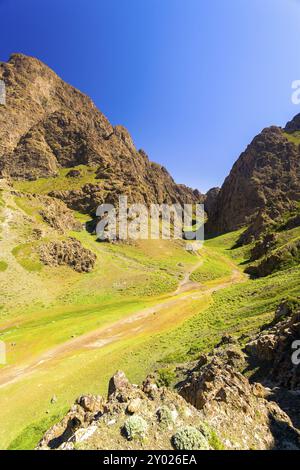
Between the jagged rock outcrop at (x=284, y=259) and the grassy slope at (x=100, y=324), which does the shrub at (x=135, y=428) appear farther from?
the jagged rock outcrop at (x=284, y=259)

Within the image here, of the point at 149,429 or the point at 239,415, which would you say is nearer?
the point at 149,429

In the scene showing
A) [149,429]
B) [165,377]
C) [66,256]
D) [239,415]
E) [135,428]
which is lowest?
[165,377]

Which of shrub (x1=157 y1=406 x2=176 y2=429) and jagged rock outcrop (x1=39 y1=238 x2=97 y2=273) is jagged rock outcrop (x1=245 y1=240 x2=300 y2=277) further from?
shrub (x1=157 y1=406 x2=176 y2=429)

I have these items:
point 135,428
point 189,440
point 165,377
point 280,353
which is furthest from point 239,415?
point 165,377

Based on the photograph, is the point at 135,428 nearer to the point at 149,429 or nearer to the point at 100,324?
the point at 149,429

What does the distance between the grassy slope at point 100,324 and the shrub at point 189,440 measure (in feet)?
50.0

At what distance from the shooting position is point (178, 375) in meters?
26.1

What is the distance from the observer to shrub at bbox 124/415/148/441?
1141 cm

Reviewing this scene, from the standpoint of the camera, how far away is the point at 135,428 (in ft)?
38.0

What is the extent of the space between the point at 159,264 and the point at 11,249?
49.8m

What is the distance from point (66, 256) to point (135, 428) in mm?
82327

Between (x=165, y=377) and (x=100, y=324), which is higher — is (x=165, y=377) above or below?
above

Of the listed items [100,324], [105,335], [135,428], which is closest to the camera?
[135,428]

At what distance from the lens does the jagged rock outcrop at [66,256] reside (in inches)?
3457
